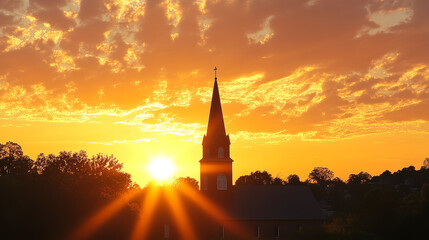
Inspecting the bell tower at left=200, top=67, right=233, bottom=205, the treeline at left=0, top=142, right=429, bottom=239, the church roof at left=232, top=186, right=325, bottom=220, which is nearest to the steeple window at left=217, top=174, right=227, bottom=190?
the bell tower at left=200, top=67, right=233, bottom=205

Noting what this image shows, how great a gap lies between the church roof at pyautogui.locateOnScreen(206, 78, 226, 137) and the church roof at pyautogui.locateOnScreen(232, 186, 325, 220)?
11.9 metres

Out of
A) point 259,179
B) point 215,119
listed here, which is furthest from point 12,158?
point 259,179

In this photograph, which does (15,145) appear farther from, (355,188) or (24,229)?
(355,188)

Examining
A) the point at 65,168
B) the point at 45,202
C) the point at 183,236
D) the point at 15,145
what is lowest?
the point at 183,236

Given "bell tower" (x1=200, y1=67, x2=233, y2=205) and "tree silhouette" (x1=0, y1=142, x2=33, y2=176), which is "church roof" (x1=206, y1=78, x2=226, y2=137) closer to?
"bell tower" (x1=200, y1=67, x2=233, y2=205)

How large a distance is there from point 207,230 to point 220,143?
43.5 ft

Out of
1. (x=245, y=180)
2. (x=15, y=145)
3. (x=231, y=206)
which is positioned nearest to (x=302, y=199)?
(x=231, y=206)

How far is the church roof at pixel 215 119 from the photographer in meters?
77.9

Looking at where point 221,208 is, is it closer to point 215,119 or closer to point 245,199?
point 245,199

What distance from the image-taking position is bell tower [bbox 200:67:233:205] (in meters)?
77.5

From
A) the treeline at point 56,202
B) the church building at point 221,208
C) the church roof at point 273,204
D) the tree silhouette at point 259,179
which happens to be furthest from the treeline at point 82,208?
the tree silhouette at point 259,179

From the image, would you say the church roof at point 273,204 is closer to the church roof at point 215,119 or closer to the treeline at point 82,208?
the church roof at point 215,119

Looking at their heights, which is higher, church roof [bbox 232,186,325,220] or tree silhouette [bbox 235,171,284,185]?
tree silhouette [bbox 235,171,284,185]

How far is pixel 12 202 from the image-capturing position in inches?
2127
